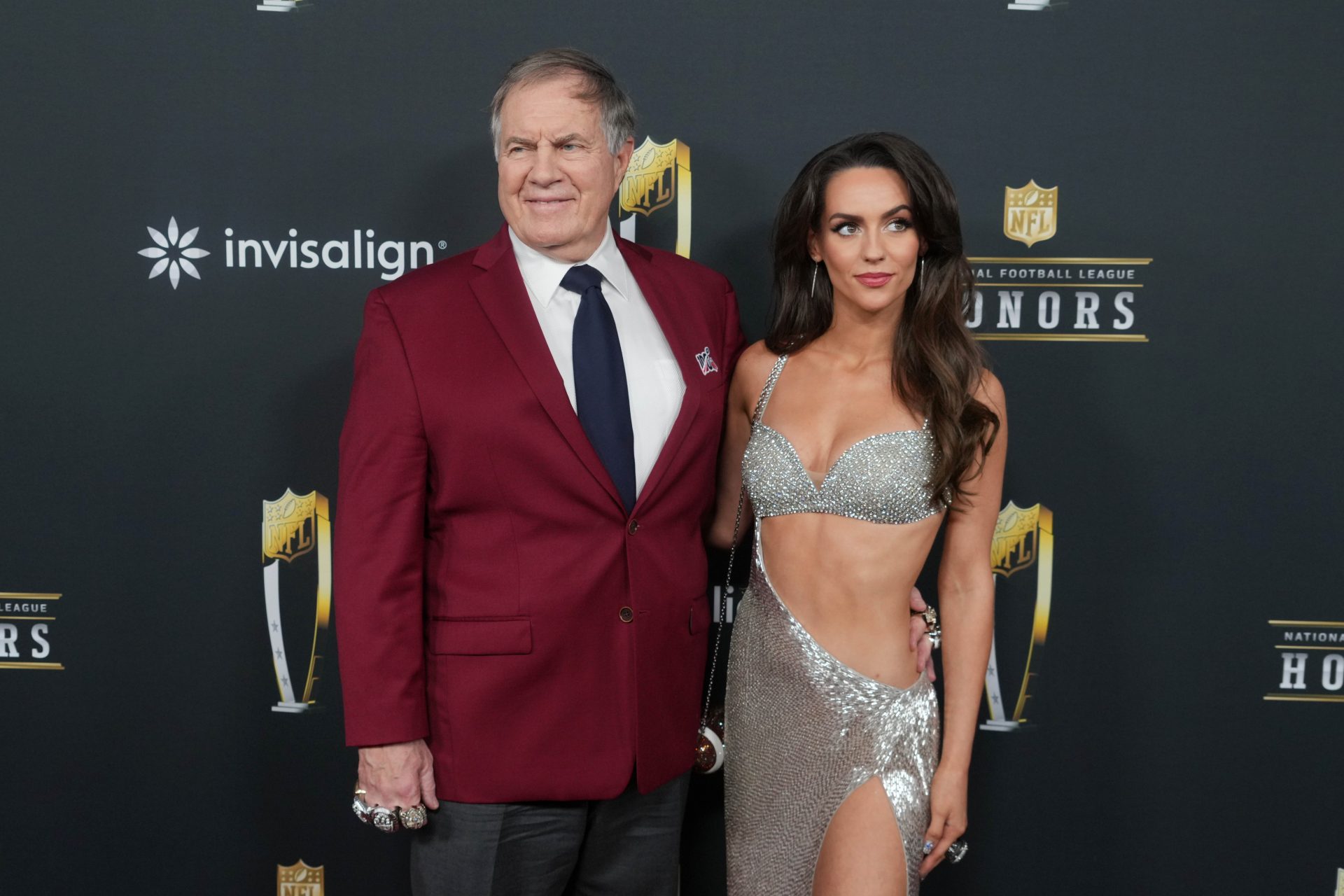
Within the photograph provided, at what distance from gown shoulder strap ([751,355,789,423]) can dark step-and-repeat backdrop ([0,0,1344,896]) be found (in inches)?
17.6

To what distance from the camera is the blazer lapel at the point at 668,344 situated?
1.75 metres

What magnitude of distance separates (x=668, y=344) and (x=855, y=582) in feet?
1.70

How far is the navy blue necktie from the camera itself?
1.74 m

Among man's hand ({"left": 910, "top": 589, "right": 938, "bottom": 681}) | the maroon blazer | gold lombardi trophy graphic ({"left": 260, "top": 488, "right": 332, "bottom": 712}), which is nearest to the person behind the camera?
the maroon blazer

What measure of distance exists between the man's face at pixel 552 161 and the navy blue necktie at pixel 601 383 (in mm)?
93

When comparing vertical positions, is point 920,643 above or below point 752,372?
below

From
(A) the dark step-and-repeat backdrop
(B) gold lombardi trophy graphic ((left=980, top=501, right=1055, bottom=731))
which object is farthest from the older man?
(B) gold lombardi trophy graphic ((left=980, top=501, right=1055, bottom=731))

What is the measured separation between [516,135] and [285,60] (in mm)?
863

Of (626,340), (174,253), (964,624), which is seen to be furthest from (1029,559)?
(174,253)

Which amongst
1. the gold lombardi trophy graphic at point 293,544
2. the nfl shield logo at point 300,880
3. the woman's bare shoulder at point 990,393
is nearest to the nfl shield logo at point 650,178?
the woman's bare shoulder at point 990,393

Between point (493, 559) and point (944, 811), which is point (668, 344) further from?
point (944, 811)

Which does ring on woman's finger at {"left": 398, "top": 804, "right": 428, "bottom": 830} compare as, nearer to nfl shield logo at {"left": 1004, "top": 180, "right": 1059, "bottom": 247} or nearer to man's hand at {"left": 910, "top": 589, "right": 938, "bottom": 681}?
man's hand at {"left": 910, "top": 589, "right": 938, "bottom": 681}

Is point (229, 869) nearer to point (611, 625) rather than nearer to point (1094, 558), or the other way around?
point (611, 625)

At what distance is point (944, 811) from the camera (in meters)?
1.86
